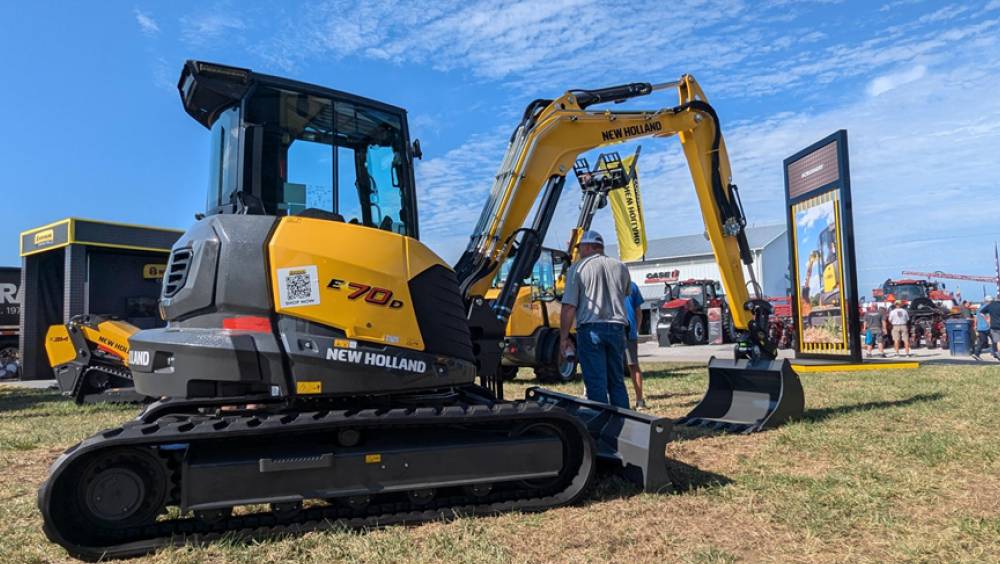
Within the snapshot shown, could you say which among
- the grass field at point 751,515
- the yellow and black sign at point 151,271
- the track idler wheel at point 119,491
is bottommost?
the grass field at point 751,515

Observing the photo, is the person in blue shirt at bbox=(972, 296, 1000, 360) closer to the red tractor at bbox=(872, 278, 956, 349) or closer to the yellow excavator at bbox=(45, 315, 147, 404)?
the red tractor at bbox=(872, 278, 956, 349)

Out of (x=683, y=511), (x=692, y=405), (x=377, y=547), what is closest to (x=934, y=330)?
(x=692, y=405)

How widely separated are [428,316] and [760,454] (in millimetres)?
3026

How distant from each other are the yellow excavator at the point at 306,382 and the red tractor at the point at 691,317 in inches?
869

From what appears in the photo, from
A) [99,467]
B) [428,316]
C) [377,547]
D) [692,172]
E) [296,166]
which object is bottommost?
[377,547]

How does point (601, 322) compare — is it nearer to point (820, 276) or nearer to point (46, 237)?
point (820, 276)

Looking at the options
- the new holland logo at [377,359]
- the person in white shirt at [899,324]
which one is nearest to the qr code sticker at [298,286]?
the new holland logo at [377,359]

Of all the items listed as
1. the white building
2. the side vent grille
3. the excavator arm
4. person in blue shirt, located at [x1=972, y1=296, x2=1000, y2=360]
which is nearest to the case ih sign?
the white building

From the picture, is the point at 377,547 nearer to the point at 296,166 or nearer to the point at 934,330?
the point at 296,166

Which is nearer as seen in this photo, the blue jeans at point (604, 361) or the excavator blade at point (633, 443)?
the excavator blade at point (633, 443)

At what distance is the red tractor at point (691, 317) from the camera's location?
26422 mm

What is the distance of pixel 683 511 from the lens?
414 cm

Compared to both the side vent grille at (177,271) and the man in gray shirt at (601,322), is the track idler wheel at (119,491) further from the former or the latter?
the man in gray shirt at (601,322)

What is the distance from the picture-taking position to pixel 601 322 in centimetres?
605
